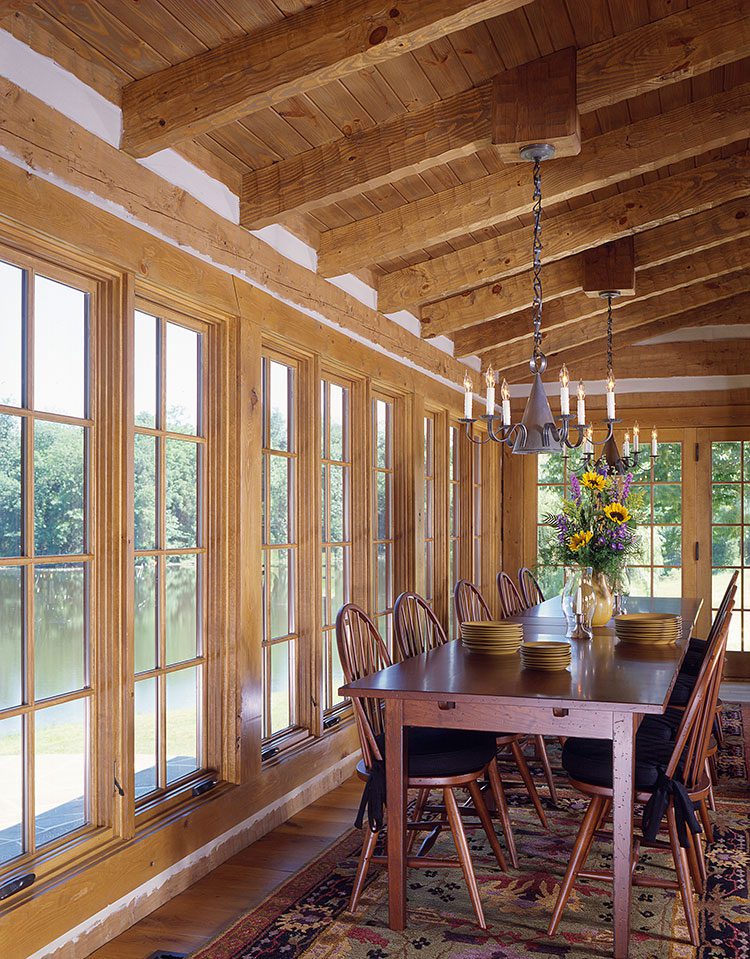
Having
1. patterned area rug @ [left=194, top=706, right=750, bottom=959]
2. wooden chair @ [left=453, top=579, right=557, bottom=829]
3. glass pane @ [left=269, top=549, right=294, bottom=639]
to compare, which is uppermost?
glass pane @ [left=269, top=549, right=294, bottom=639]

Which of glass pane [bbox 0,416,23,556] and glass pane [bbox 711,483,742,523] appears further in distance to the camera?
glass pane [bbox 711,483,742,523]

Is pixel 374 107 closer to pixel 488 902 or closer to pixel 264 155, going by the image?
pixel 264 155

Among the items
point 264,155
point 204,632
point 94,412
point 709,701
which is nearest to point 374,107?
point 264,155

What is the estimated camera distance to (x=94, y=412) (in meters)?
3.07

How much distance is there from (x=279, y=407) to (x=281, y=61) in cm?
182

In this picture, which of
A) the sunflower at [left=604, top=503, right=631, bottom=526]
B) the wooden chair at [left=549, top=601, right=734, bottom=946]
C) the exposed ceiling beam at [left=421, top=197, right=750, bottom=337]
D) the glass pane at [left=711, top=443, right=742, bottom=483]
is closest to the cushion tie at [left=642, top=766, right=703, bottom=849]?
the wooden chair at [left=549, top=601, right=734, bottom=946]

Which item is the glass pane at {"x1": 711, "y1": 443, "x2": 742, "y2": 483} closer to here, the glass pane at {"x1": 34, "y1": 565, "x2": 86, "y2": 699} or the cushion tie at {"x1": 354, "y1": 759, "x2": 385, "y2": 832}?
the cushion tie at {"x1": 354, "y1": 759, "x2": 385, "y2": 832}

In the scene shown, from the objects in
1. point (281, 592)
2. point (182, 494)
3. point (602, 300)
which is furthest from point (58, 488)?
point (602, 300)

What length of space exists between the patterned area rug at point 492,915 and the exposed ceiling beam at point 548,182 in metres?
2.72

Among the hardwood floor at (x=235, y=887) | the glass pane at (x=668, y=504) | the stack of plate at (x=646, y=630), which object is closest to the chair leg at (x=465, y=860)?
the hardwood floor at (x=235, y=887)

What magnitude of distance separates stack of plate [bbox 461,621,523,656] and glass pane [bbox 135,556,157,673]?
1328 millimetres

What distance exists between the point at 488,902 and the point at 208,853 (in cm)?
106

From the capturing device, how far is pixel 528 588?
6.89 m

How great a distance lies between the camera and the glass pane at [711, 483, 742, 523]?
27.4 feet
